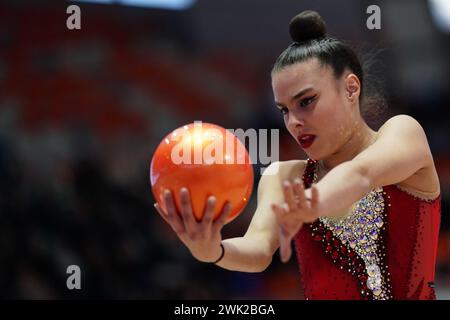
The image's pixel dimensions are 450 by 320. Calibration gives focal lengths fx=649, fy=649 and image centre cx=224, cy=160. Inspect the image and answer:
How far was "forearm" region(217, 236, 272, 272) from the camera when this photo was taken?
2205 millimetres

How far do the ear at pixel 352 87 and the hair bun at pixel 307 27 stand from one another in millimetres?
186

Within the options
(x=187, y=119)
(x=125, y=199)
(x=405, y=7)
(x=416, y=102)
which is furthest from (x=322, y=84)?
(x=405, y=7)

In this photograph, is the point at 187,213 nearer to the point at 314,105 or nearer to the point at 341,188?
the point at 341,188

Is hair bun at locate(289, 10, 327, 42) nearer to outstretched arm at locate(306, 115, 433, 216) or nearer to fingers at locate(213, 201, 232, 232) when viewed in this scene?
outstretched arm at locate(306, 115, 433, 216)

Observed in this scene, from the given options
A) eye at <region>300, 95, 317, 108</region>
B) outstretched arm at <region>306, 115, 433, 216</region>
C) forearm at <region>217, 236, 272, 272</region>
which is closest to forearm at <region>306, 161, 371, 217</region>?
outstretched arm at <region>306, 115, 433, 216</region>

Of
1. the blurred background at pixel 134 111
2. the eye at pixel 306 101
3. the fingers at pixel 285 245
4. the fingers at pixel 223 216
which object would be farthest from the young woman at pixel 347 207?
the blurred background at pixel 134 111

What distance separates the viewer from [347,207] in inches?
88.7

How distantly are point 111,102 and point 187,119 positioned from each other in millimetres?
774

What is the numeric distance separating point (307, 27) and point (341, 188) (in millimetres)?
751

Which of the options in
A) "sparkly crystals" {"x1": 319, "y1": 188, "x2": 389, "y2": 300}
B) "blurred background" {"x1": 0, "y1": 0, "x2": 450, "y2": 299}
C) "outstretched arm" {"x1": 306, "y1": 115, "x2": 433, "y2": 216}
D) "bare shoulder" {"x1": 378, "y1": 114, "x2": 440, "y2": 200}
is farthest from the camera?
"blurred background" {"x1": 0, "y1": 0, "x2": 450, "y2": 299}

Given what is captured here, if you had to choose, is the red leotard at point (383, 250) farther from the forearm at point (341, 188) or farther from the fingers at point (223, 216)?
the fingers at point (223, 216)

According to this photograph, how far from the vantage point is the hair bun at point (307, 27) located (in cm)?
233

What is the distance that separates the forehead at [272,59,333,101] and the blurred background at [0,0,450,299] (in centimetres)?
310

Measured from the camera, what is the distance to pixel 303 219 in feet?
5.65
